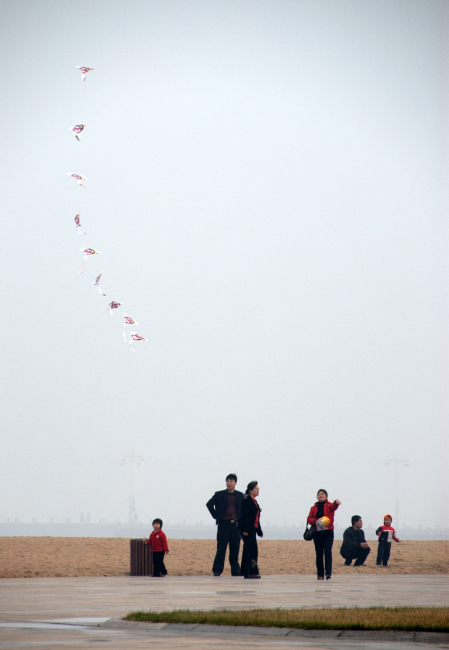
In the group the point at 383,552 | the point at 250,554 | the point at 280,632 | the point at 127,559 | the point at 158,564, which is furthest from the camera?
the point at 383,552

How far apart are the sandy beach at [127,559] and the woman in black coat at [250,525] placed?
262 cm

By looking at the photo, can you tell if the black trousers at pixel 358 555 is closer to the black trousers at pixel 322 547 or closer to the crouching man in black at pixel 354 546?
the crouching man in black at pixel 354 546

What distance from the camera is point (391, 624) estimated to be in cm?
913

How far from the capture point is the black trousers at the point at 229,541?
2039cm

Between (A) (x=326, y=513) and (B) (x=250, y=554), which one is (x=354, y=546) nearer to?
(B) (x=250, y=554)

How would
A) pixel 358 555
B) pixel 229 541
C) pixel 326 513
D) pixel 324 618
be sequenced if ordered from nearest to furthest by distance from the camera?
pixel 324 618 → pixel 326 513 → pixel 229 541 → pixel 358 555

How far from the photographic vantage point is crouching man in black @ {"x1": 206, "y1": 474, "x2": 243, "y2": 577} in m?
20.3

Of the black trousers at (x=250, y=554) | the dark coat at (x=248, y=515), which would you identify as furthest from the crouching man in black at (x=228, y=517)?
the dark coat at (x=248, y=515)

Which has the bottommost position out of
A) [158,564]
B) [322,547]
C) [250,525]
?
[158,564]

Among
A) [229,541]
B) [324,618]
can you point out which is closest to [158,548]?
[229,541]

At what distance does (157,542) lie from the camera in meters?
20.0

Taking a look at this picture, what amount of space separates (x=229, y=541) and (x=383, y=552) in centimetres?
597

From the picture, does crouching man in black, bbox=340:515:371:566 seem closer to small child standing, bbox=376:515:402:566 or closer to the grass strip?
small child standing, bbox=376:515:402:566

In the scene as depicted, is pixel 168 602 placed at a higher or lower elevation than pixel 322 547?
lower
